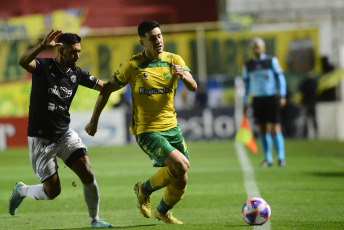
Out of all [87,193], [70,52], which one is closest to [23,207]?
[87,193]

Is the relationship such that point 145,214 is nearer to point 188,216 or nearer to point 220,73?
point 188,216

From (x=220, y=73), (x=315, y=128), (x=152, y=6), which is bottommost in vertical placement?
(x=315, y=128)

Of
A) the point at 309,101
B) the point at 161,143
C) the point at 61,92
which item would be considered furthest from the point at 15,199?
the point at 309,101

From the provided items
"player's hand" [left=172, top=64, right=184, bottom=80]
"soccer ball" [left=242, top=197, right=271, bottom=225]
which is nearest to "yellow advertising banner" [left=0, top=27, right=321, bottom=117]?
"player's hand" [left=172, top=64, right=184, bottom=80]

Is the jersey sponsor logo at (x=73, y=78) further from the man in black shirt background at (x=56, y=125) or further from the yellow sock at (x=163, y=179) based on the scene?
the yellow sock at (x=163, y=179)

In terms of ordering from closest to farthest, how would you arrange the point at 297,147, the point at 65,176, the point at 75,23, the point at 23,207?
the point at 23,207 < the point at 65,176 < the point at 297,147 < the point at 75,23

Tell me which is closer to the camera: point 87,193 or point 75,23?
point 87,193

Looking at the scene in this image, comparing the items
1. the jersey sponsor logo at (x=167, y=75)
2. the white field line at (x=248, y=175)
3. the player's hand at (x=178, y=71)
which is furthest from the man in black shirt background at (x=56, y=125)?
the white field line at (x=248, y=175)

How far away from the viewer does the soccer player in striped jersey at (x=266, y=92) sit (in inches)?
520

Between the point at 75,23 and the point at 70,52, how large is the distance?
18.5 m

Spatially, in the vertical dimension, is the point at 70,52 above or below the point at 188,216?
above

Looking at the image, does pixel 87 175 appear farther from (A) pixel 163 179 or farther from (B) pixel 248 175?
(B) pixel 248 175

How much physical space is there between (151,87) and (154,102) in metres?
0.15

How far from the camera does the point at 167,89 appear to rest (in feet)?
23.9
